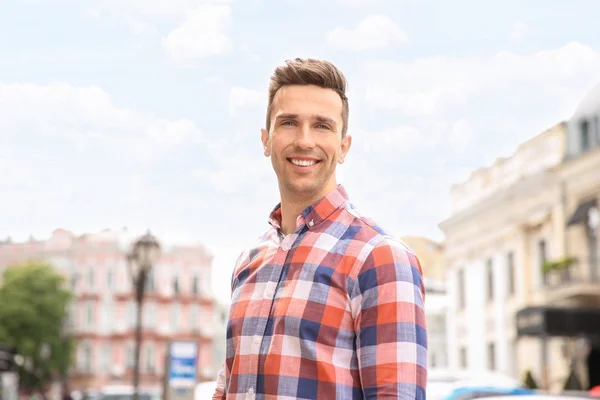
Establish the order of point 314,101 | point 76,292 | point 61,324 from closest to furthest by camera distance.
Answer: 1. point 314,101
2. point 61,324
3. point 76,292

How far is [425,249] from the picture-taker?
221 ft

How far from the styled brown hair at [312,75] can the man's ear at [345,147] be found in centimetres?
6

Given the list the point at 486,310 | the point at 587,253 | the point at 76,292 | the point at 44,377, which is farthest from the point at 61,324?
the point at 587,253

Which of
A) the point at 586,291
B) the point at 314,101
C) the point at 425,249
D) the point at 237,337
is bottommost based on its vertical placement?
the point at 237,337

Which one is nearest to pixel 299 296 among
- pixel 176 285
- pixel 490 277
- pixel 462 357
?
pixel 490 277

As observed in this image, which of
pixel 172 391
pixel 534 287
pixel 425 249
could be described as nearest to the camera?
pixel 172 391

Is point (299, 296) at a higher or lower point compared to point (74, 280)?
lower

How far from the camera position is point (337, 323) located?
2.37 m

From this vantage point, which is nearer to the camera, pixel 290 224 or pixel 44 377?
pixel 290 224

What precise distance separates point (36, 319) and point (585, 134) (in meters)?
47.9

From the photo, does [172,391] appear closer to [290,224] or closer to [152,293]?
[290,224]

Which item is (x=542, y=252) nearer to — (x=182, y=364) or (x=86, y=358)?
(x=182, y=364)

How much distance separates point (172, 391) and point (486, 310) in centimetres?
2144

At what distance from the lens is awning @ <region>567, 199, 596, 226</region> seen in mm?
30969
